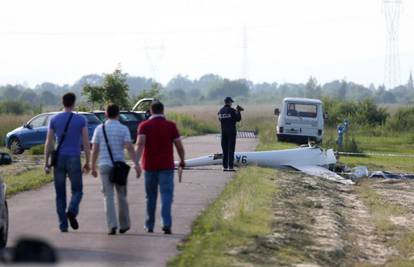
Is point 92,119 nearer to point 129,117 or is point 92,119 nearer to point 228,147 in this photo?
point 129,117

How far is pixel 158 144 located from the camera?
13.3 m

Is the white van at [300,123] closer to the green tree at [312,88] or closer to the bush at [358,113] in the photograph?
the bush at [358,113]

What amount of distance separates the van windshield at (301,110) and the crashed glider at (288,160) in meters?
16.1

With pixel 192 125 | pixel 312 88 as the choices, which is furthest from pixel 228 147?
pixel 312 88

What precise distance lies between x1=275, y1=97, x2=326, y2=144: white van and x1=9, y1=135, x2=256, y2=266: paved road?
21153 millimetres

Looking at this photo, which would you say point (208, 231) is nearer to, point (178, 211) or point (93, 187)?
point (178, 211)

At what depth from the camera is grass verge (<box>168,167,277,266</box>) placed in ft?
37.6

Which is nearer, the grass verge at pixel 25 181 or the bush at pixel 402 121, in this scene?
the grass verge at pixel 25 181

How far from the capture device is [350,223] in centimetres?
1834

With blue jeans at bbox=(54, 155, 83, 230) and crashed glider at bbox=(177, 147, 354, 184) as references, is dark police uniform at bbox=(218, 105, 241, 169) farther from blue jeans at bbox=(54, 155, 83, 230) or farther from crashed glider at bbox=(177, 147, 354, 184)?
blue jeans at bbox=(54, 155, 83, 230)

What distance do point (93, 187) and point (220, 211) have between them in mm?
5667

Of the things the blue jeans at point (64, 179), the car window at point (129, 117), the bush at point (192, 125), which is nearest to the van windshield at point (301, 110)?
the car window at point (129, 117)

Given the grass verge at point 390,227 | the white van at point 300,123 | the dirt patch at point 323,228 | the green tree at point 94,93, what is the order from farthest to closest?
the green tree at point 94,93 < the white van at point 300,123 < the grass verge at point 390,227 < the dirt patch at point 323,228

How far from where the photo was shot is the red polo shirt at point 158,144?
524 inches
